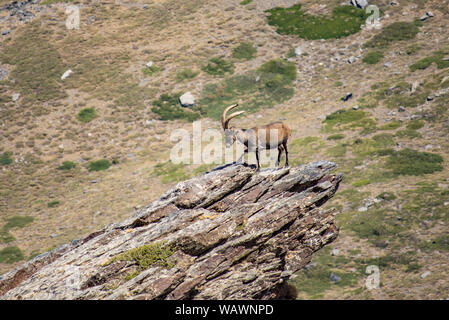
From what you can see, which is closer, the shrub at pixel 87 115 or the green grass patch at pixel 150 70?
the shrub at pixel 87 115

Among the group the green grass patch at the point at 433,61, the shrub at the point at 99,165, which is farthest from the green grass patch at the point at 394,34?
the shrub at the point at 99,165

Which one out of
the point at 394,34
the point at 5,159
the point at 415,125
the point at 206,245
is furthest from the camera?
the point at 394,34

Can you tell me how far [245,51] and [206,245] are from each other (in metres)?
51.9

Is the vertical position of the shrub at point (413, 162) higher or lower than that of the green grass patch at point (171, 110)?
higher

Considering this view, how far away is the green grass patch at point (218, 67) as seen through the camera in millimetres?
62844

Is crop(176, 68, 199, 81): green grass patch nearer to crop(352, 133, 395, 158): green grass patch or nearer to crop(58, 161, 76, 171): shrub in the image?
crop(58, 161, 76, 171): shrub

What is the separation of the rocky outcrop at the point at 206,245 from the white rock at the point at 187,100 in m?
37.6

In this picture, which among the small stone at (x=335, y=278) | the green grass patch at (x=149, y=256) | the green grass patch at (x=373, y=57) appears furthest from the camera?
the green grass patch at (x=373, y=57)

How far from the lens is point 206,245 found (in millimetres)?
17328

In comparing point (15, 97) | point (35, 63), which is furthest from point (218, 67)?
point (15, 97)

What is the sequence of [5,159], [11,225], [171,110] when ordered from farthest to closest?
[171,110] → [5,159] → [11,225]

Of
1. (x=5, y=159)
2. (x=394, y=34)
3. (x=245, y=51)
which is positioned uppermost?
(x=394, y=34)

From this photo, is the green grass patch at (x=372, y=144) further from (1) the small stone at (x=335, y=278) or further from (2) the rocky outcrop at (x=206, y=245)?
(2) the rocky outcrop at (x=206, y=245)

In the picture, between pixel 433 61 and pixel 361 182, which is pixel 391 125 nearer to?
pixel 361 182
